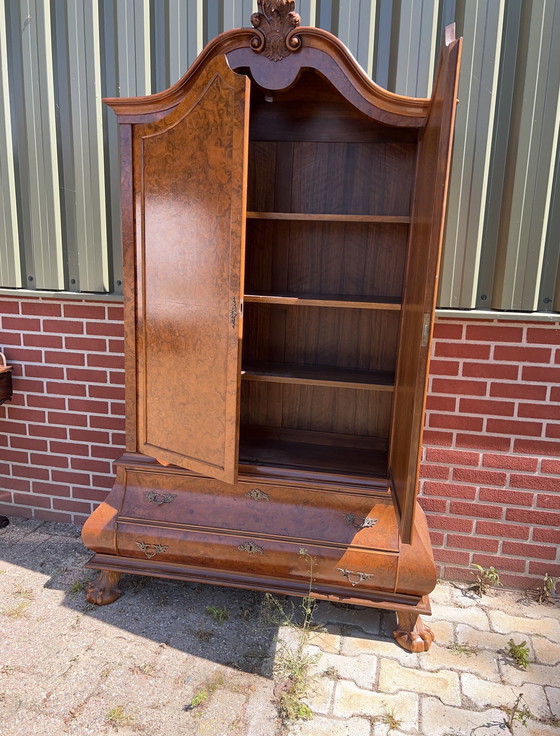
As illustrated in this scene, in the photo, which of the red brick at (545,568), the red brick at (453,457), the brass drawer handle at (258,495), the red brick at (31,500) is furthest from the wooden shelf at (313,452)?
the red brick at (31,500)

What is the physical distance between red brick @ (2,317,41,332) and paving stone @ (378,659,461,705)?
2.34m

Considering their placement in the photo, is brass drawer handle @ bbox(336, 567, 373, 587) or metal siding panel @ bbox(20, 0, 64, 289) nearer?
brass drawer handle @ bbox(336, 567, 373, 587)

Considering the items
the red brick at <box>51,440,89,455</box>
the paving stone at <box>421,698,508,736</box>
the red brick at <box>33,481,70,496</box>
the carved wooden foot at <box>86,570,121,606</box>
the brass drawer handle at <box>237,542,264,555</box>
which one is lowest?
the paving stone at <box>421,698,508,736</box>

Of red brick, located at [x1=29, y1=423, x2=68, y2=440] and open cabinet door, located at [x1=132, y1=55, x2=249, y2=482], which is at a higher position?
open cabinet door, located at [x1=132, y1=55, x2=249, y2=482]

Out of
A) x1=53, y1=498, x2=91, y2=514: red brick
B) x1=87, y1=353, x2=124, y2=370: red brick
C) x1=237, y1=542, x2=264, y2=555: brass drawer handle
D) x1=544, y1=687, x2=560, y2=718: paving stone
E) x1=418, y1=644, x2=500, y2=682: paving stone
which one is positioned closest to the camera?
x1=544, y1=687, x2=560, y2=718: paving stone

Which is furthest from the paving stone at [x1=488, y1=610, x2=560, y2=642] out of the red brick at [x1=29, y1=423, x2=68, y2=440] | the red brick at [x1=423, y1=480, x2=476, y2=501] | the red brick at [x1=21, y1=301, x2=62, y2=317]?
the red brick at [x1=21, y1=301, x2=62, y2=317]

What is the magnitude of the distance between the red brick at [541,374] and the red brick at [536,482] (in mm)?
457

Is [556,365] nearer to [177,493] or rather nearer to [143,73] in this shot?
[177,493]

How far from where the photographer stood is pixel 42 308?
110 inches

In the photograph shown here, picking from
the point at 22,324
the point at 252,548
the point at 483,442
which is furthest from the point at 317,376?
the point at 22,324

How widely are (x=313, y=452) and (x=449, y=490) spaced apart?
0.70 meters

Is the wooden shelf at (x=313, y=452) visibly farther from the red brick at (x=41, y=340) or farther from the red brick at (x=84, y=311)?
the red brick at (x=41, y=340)

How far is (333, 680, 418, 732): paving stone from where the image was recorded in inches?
70.2

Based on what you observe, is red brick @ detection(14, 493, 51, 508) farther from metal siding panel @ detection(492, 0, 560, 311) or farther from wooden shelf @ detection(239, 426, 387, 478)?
metal siding panel @ detection(492, 0, 560, 311)
